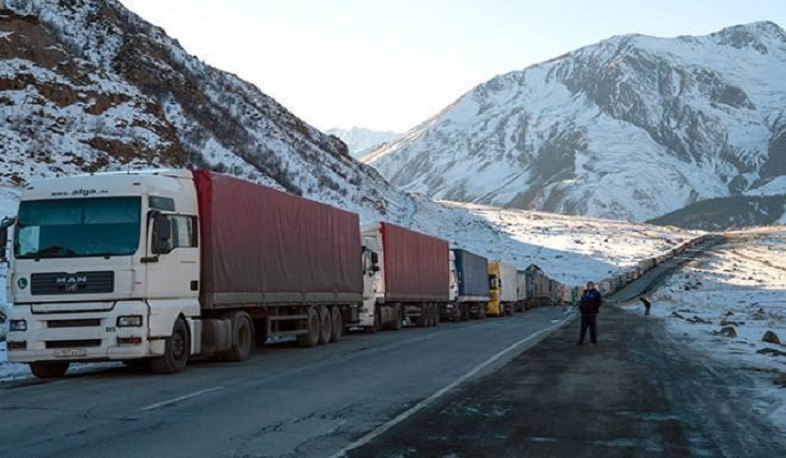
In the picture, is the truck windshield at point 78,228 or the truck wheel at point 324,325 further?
the truck wheel at point 324,325

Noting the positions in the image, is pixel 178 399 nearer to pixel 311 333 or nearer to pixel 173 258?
pixel 173 258

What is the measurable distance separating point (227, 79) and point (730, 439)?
304 ft

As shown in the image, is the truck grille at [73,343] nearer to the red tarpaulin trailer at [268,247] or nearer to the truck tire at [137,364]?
the truck tire at [137,364]

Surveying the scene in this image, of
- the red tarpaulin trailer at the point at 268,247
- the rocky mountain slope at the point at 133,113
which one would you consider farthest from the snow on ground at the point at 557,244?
the red tarpaulin trailer at the point at 268,247

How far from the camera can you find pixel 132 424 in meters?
11.1

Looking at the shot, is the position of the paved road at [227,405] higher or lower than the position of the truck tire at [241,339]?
lower

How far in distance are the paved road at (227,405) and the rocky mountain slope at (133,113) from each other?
3467cm

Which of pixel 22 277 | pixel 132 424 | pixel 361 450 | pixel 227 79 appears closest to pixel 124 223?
pixel 22 277

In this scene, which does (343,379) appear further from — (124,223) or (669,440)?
(669,440)

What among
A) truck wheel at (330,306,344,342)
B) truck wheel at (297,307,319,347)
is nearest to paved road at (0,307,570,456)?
truck wheel at (297,307,319,347)

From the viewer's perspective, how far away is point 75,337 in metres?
15.9

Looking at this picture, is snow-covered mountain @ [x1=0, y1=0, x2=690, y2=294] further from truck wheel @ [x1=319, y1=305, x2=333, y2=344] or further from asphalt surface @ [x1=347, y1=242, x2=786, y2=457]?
asphalt surface @ [x1=347, y1=242, x2=786, y2=457]

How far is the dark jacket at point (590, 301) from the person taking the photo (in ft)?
82.7

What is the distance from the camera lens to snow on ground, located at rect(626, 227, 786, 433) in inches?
765
